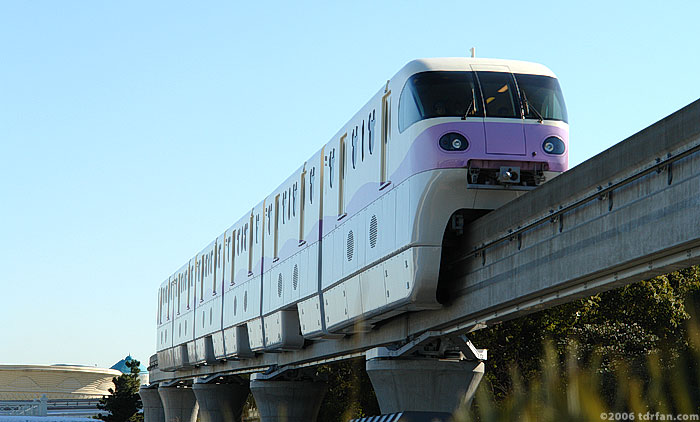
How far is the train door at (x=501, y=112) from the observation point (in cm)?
1541

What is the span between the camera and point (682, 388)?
447 cm

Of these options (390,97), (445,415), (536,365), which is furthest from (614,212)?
(536,365)

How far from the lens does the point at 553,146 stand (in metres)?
15.7

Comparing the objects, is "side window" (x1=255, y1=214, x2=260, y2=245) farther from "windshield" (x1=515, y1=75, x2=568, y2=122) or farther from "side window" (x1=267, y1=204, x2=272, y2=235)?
"windshield" (x1=515, y1=75, x2=568, y2=122)

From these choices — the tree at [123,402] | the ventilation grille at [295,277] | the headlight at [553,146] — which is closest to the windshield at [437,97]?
the headlight at [553,146]

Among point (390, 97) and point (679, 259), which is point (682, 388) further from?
point (390, 97)

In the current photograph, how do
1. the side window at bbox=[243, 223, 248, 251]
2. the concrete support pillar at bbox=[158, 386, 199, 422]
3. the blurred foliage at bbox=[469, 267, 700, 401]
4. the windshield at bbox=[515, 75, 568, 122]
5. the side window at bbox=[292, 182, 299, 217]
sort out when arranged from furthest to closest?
the concrete support pillar at bbox=[158, 386, 199, 422]
the blurred foliage at bbox=[469, 267, 700, 401]
the side window at bbox=[243, 223, 248, 251]
the side window at bbox=[292, 182, 299, 217]
the windshield at bbox=[515, 75, 568, 122]

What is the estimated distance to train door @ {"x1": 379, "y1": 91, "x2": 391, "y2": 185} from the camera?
17.1 metres

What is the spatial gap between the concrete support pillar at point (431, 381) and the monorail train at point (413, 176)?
1120mm

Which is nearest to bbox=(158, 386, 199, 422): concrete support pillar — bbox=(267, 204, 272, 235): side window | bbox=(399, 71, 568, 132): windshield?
bbox=(267, 204, 272, 235): side window

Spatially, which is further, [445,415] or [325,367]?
[325,367]

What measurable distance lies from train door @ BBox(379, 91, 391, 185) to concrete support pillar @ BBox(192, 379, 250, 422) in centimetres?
2986

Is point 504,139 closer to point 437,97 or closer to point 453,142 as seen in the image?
point 453,142

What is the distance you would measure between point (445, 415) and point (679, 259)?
8641 millimetres
